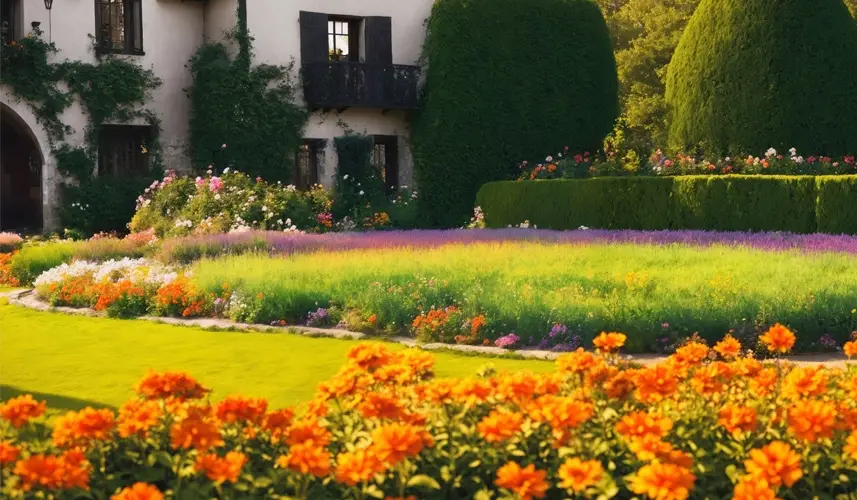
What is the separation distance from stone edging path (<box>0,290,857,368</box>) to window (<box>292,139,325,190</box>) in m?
12.9

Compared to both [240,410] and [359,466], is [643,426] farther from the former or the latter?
[240,410]

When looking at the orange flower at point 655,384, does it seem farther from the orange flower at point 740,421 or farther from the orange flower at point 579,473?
the orange flower at point 579,473

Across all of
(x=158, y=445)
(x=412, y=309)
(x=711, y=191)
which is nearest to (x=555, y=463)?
(x=158, y=445)

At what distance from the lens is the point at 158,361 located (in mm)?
8758

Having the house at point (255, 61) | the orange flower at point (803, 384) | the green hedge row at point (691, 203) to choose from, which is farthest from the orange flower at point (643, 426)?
the house at point (255, 61)

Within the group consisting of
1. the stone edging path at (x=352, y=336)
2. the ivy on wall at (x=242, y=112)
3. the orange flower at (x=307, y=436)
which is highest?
the ivy on wall at (x=242, y=112)

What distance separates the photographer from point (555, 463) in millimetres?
3885

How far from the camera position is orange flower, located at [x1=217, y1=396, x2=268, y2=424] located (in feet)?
12.7

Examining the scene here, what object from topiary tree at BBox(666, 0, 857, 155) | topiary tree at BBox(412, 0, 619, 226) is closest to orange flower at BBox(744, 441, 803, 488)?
topiary tree at BBox(666, 0, 857, 155)

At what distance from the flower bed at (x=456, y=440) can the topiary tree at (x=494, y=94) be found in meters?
21.4

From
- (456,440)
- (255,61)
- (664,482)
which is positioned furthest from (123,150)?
(664,482)

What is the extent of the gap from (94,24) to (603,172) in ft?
39.1

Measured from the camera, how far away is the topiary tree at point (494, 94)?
84.4ft

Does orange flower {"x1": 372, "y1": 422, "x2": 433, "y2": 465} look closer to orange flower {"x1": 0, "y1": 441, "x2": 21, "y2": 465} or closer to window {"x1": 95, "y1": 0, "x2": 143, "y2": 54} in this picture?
orange flower {"x1": 0, "y1": 441, "x2": 21, "y2": 465}
